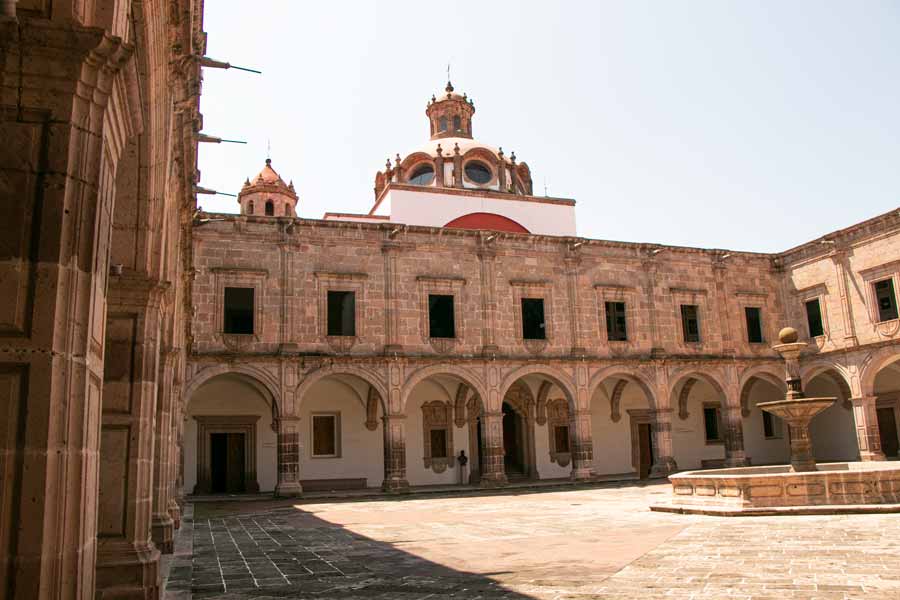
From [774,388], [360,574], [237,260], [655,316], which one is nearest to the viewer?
[360,574]

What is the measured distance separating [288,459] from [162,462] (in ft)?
33.9

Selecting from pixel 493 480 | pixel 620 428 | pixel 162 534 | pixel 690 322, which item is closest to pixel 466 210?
pixel 690 322

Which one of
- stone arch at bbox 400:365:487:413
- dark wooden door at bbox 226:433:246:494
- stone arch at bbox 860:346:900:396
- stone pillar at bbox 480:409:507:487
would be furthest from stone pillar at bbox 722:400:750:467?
dark wooden door at bbox 226:433:246:494

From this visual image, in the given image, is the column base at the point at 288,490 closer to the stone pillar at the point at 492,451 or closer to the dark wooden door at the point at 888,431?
the stone pillar at the point at 492,451

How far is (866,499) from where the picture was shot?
36.4 feet

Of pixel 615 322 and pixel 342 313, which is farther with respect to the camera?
pixel 615 322

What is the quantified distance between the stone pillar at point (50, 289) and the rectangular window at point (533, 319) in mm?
19298

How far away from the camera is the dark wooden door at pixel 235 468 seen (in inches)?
825

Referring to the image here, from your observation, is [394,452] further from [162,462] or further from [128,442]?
[128,442]

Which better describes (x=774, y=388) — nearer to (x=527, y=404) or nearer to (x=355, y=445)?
(x=527, y=404)

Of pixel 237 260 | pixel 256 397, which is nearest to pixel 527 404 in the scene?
pixel 256 397

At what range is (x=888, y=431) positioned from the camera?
957 inches

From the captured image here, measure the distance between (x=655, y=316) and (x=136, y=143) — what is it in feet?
64.1

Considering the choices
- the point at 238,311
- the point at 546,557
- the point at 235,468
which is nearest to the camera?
the point at 546,557
